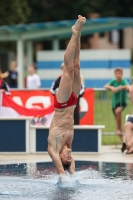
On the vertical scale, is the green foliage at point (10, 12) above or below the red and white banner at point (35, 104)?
above

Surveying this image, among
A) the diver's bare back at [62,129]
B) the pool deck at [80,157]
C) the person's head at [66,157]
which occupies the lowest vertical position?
the pool deck at [80,157]

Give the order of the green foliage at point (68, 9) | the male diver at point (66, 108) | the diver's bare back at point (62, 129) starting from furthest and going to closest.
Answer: the green foliage at point (68, 9)
the diver's bare back at point (62, 129)
the male diver at point (66, 108)

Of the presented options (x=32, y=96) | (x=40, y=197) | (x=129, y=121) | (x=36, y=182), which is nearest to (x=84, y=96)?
(x=32, y=96)

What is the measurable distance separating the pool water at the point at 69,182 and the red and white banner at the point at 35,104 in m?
4.06

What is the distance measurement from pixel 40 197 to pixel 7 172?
9.33ft

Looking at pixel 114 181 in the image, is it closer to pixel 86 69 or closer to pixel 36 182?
pixel 36 182

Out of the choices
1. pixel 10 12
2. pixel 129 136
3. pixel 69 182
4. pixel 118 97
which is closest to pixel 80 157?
pixel 129 136

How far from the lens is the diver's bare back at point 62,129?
36.5ft

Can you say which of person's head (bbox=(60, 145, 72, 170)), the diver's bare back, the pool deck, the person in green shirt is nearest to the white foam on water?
person's head (bbox=(60, 145, 72, 170))

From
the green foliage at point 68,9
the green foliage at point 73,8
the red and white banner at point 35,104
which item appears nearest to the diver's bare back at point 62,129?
the red and white banner at point 35,104

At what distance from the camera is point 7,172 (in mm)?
12438

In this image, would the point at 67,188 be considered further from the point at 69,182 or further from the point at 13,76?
the point at 13,76

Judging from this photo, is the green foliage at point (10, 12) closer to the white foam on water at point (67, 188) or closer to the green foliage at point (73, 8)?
the green foliage at point (73, 8)

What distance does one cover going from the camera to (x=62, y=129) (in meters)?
11.3
